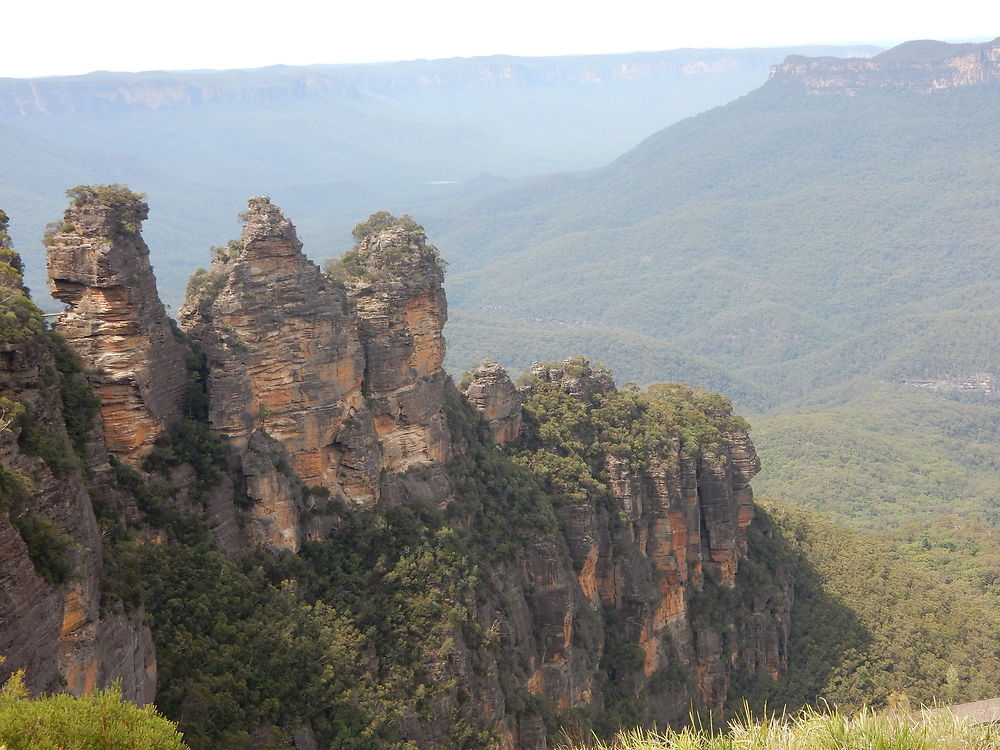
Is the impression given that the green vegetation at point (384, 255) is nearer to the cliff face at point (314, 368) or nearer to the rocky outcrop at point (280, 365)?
the cliff face at point (314, 368)

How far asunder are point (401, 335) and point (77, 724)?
2380 centimetres

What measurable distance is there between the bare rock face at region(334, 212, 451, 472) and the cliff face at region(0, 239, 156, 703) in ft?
46.5

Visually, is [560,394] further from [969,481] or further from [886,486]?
[969,481]

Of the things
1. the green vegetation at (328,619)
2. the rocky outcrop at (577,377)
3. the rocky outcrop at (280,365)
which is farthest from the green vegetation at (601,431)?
the rocky outcrop at (280,365)

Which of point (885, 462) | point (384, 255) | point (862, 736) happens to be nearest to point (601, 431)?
point (384, 255)

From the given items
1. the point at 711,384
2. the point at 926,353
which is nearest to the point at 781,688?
the point at 711,384

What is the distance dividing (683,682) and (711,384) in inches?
5573

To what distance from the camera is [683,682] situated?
155ft

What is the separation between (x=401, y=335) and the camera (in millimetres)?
39688

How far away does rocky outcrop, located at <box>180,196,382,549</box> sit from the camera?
109 feet

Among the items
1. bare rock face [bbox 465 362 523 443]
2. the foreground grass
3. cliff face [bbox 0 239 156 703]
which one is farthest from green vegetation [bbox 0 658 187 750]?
bare rock face [bbox 465 362 523 443]

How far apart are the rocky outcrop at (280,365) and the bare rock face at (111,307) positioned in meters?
2.89

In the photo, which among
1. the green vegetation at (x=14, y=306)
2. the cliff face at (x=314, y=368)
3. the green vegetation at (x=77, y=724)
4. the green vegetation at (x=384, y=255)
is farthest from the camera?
the green vegetation at (x=384, y=255)

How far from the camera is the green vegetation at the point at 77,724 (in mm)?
16359
